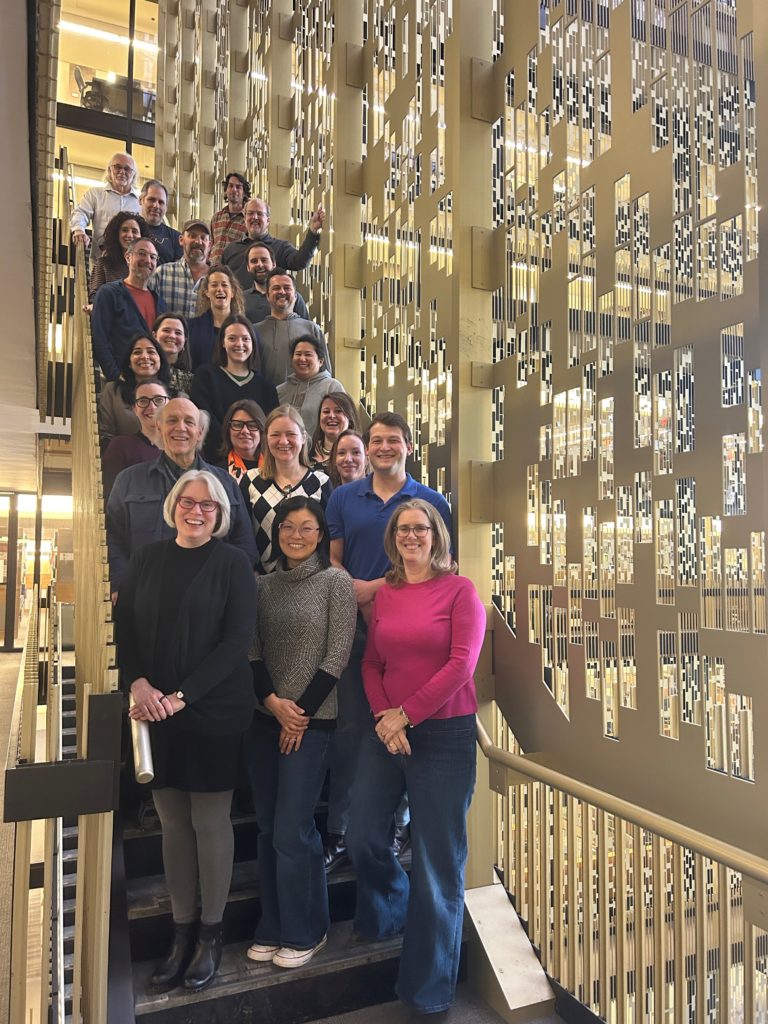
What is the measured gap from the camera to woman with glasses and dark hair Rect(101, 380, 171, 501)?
318 cm

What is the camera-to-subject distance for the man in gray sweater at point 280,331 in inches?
159

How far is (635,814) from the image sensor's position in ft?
7.04

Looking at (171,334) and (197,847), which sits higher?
(171,334)

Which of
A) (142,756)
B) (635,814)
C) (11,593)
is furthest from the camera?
(11,593)

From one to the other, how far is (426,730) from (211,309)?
2637 millimetres

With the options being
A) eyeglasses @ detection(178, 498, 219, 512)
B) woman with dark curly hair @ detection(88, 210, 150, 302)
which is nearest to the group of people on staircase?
eyeglasses @ detection(178, 498, 219, 512)

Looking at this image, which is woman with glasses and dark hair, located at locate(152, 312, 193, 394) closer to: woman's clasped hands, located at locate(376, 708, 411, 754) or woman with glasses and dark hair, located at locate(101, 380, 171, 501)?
woman with glasses and dark hair, located at locate(101, 380, 171, 501)

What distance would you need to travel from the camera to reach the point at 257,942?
97.7 inches

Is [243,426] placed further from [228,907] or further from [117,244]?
[117,244]

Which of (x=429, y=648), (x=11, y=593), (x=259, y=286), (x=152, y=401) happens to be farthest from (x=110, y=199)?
(x=11, y=593)

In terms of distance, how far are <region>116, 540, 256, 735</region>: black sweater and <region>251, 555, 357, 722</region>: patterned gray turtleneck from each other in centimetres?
14

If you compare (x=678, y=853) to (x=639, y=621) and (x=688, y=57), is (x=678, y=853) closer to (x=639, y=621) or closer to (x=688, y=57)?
(x=639, y=621)

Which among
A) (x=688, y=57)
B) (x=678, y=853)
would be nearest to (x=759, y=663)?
(x=678, y=853)

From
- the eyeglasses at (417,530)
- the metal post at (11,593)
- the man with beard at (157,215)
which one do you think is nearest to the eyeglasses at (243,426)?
the eyeglasses at (417,530)
